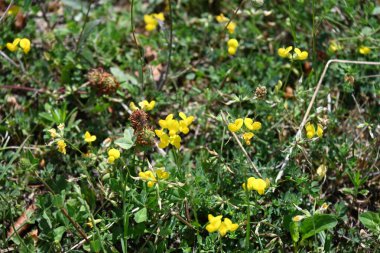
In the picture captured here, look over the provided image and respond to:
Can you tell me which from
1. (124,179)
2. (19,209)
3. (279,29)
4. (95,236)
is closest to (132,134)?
(124,179)

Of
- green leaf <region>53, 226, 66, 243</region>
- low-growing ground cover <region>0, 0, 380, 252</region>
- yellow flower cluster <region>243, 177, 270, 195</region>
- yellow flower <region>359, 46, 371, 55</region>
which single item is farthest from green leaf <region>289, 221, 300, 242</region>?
yellow flower <region>359, 46, 371, 55</region>

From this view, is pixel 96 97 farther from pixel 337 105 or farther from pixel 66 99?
pixel 337 105

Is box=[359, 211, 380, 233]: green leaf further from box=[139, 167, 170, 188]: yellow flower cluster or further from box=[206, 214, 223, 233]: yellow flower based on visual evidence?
box=[139, 167, 170, 188]: yellow flower cluster

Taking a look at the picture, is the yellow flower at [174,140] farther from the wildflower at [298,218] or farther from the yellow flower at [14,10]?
the yellow flower at [14,10]

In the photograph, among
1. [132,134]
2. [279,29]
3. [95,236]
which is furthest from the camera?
[279,29]

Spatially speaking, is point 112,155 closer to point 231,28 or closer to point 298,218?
point 298,218

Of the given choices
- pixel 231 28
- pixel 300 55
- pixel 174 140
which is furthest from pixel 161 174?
pixel 231 28

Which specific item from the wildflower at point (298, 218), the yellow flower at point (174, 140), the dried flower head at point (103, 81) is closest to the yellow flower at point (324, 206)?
the wildflower at point (298, 218)
